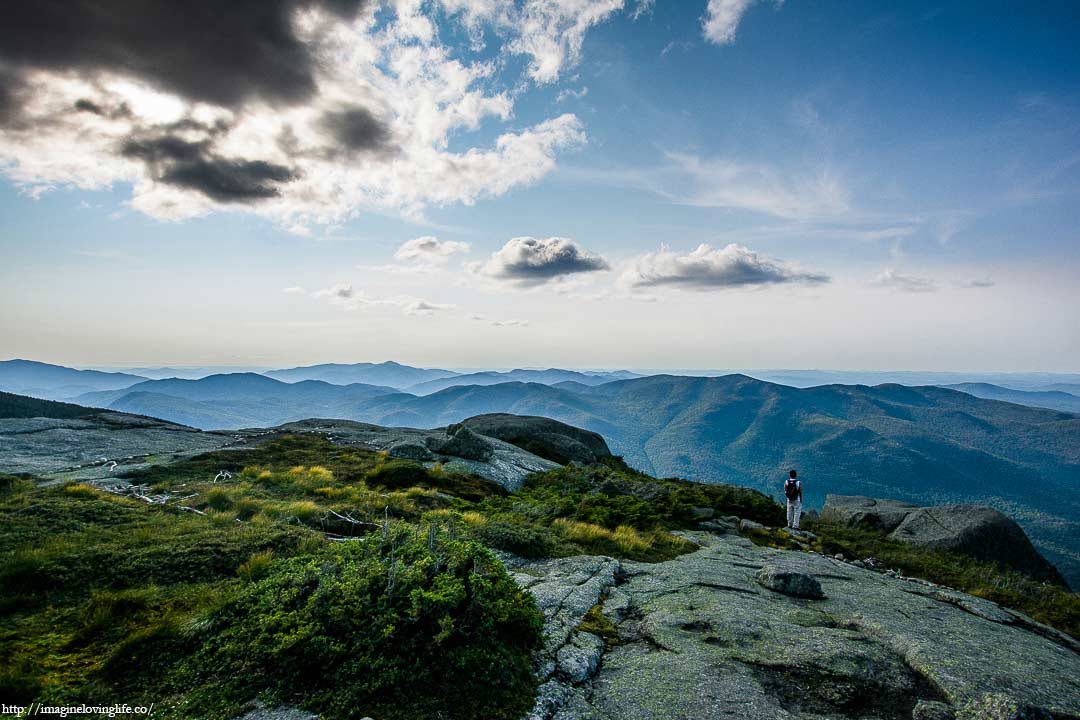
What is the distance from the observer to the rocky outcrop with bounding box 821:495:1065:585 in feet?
72.6

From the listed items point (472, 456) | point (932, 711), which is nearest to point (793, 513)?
point (472, 456)

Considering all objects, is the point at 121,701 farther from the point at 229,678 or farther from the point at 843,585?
the point at 843,585

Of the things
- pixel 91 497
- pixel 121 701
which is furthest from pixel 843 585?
pixel 91 497

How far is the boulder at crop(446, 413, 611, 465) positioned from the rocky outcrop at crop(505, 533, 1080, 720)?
88.3 feet

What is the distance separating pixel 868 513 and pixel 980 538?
4.81m

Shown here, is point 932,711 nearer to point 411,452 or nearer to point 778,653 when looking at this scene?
point 778,653

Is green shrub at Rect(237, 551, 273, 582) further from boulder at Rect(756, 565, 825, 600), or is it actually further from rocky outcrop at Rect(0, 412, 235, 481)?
rocky outcrop at Rect(0, 412, 235, 481)

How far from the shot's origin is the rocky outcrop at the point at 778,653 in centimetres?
584

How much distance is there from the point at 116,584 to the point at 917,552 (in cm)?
2757

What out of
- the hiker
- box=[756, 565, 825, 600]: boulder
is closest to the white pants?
the hiker

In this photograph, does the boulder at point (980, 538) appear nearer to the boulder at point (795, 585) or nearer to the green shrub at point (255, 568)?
the boulder at point (795, 585)

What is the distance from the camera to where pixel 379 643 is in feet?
19.5

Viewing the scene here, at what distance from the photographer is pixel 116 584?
26.2 ft

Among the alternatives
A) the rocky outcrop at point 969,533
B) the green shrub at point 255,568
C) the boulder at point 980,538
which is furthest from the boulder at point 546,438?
the green shrub at point 255,568
